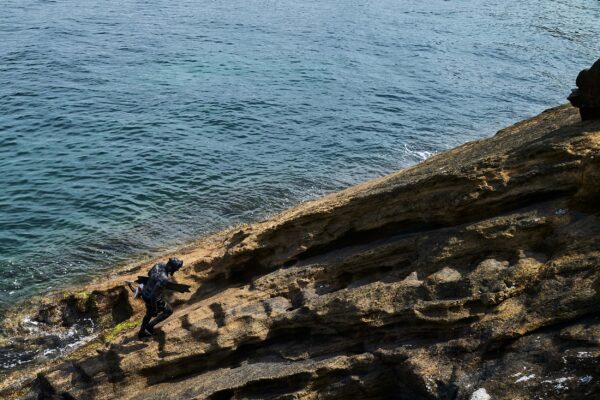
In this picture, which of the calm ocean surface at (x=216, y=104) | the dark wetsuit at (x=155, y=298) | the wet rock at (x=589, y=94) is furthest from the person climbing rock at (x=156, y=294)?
the wet rock at (x=589, y=94)

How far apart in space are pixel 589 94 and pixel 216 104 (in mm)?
32911

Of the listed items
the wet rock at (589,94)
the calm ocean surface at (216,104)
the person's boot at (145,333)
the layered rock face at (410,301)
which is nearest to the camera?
the layered rock face at (410,301)

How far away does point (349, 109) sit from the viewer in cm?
4812

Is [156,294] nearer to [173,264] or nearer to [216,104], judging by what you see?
[173,264]

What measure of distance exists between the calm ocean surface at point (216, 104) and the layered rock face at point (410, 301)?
926 cm

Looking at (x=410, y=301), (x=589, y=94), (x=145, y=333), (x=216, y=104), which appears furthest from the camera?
(x=216, y=104)

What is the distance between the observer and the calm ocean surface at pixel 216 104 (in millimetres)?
31828

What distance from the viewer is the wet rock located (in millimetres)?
16609

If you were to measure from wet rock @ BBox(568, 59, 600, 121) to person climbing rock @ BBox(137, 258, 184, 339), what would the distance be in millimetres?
11842

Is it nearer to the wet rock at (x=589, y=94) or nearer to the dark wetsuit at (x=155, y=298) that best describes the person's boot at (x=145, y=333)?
the dark wetsuit at (x=155, y=298)

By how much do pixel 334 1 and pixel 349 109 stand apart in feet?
123

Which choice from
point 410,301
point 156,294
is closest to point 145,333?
point 156,294

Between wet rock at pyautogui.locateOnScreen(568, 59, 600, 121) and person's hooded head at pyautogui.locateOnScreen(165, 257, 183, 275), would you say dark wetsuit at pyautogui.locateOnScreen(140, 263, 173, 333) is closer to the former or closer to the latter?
person's hooded head at pyautogui.locateOnScreen(165, 257, 183, 275)

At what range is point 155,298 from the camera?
1933 cm
